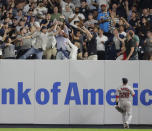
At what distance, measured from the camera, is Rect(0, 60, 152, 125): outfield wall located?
18656 mm

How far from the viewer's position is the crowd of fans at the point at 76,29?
20.1 m

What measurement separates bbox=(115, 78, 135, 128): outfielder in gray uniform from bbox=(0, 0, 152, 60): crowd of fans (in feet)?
8.81

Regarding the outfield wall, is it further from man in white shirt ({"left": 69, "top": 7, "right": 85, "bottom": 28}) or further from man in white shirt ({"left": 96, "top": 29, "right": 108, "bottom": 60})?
man in white shirt ({"left": 69, "top": 7, "right": 85, "bottom": 28})

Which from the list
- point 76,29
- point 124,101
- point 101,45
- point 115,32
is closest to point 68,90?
point 124,101

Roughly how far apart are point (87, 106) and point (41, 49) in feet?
10.2

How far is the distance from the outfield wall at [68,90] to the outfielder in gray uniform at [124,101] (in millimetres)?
1066

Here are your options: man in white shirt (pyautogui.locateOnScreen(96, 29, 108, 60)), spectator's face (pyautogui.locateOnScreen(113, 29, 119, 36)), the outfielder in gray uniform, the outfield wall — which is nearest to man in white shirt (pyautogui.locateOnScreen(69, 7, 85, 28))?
man in white shirt (pyautogui.locateOnScreen(96, 29, 108, 60))

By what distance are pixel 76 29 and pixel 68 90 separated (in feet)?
14.0

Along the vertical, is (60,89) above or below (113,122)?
above

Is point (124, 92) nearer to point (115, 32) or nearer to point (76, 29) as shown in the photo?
point (115, 32)

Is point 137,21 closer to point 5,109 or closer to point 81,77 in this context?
point 81,77

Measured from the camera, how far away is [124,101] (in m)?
17.8

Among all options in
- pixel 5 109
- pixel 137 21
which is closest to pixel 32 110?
pixel 5 109

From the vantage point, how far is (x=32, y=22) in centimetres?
2217
